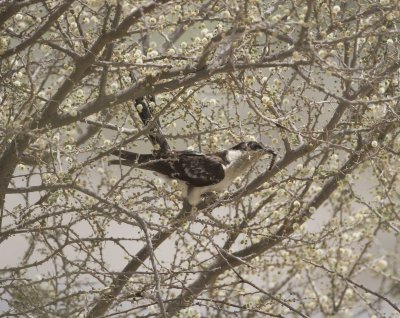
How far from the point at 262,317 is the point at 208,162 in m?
1.51

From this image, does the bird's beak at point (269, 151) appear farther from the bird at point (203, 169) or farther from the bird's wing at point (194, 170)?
the bird's wing at point (194, 170)

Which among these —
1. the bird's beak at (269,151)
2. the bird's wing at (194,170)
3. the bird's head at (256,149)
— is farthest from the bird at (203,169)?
the bird's beak at (269,151)

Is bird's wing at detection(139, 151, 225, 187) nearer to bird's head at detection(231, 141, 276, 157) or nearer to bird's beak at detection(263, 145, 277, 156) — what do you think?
bird's head at detection(231, 141, 276, 157)

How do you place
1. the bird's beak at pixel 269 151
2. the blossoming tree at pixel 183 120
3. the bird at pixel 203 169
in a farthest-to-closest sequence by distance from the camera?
1. the bird at pixel 203 169
2. the bird's beak at pixel 269 151
3. the blossoming tree at pixel 183 120

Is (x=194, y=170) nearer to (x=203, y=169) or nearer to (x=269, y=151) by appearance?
(x=203, y=169)

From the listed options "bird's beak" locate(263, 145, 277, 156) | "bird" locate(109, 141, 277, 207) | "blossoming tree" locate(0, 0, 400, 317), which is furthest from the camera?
"bird" locate(109, 141, 277, 207)

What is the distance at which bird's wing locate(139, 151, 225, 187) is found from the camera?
5.99m

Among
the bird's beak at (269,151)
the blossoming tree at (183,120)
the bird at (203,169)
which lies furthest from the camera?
the bird at (203,169)

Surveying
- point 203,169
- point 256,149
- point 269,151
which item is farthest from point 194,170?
point 269,151

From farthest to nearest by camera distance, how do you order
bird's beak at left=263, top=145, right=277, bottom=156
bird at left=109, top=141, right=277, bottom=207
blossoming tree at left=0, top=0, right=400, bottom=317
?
bird at left=109, top=141, right=277, bottom=207 < bird's beak at left=263, top=145, right=277, bottom=156 < blossoming tree at left=0, top=0, right=400, bottom=317

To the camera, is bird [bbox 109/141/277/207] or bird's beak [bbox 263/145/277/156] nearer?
bird's beak [bbox 263/145/277/156]

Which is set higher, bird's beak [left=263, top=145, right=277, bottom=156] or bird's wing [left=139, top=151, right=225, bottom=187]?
bird's wing [left=139, top=151, right=225, bottom=187]

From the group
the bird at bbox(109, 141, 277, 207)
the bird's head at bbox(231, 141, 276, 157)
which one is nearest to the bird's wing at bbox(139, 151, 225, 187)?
the bird at bbox(109, 141, 277, 207)

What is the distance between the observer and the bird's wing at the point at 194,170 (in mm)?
5988
